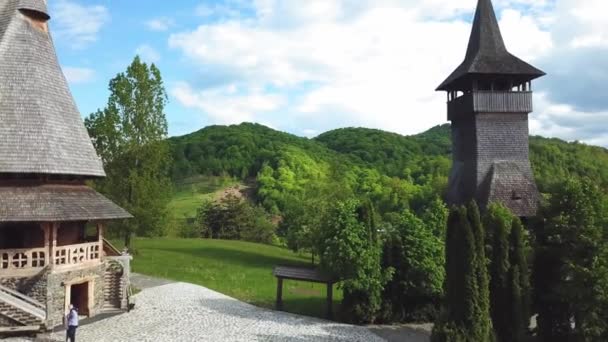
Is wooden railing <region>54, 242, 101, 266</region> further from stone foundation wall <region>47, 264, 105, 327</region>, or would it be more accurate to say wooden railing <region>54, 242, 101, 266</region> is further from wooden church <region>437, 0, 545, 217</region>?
wooden church <region>437, 0, 545, 217</region>

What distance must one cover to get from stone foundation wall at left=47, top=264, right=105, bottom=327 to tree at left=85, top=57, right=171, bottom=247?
11.1 m

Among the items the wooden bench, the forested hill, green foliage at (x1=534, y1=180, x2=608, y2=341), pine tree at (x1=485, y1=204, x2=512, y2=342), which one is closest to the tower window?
the wooden bench

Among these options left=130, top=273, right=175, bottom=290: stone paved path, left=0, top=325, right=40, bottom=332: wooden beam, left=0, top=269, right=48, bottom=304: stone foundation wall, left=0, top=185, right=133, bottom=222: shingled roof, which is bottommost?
left=130, top=273, right=175, bottom=290: stone paved path

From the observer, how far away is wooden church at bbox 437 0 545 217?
107 feet

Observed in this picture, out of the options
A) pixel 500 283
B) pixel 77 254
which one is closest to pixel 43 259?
pixel 77 254

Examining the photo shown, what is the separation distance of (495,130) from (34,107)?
27.0 meters

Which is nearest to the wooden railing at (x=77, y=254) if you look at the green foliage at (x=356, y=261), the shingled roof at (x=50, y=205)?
the shingled roof at (x=50, y=205)

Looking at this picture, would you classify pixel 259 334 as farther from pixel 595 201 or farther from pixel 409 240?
pixel 595 201

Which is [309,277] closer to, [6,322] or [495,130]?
[6,322]

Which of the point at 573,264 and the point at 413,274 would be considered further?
the point at 413,274

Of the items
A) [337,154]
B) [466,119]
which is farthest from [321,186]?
[337,154]

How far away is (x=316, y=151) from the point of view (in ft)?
356

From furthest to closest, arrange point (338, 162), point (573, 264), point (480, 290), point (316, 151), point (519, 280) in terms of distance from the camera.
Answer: point (316, 151)
point (338, 162)
point (519, 280)
point (573, 264)
point (480, 290)

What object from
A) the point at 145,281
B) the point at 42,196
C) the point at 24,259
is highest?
the point at 42,196
